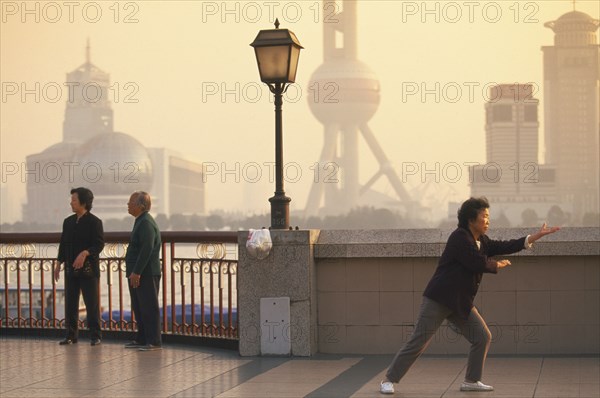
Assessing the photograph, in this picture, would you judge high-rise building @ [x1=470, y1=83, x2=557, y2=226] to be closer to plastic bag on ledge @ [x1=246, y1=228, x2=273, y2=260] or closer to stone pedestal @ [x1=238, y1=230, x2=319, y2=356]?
stone pedestal @ [x1=238, y1=230, x2=319, y2=356]

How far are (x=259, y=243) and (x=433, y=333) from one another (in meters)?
2.86

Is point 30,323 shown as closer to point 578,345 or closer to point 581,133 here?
point 578,345

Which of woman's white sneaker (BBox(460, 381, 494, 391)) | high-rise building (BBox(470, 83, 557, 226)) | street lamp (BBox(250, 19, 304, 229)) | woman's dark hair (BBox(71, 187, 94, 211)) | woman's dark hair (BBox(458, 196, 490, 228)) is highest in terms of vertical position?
high-rise building (BBox(470, 83, 557, 226))

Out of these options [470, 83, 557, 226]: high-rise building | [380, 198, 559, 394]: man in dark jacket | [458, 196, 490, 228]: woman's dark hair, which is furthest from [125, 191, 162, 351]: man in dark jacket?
[470, 83, 557, 226]: high-rise building

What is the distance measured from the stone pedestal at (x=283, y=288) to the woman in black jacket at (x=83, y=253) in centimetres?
183

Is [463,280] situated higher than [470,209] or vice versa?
[470,209]

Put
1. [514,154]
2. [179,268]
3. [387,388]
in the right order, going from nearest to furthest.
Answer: [387,388]
[179,268]
[514,154]

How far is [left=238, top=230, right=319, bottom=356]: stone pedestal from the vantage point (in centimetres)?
1116

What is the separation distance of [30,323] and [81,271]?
1.65 metres

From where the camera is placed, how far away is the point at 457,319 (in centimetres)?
872

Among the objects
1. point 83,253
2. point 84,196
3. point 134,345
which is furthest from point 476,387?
point 84,196

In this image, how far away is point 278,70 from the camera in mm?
11562

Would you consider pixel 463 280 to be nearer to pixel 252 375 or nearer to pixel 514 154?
pixel 252 375

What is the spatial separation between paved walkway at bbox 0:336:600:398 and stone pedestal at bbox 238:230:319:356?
23cm
